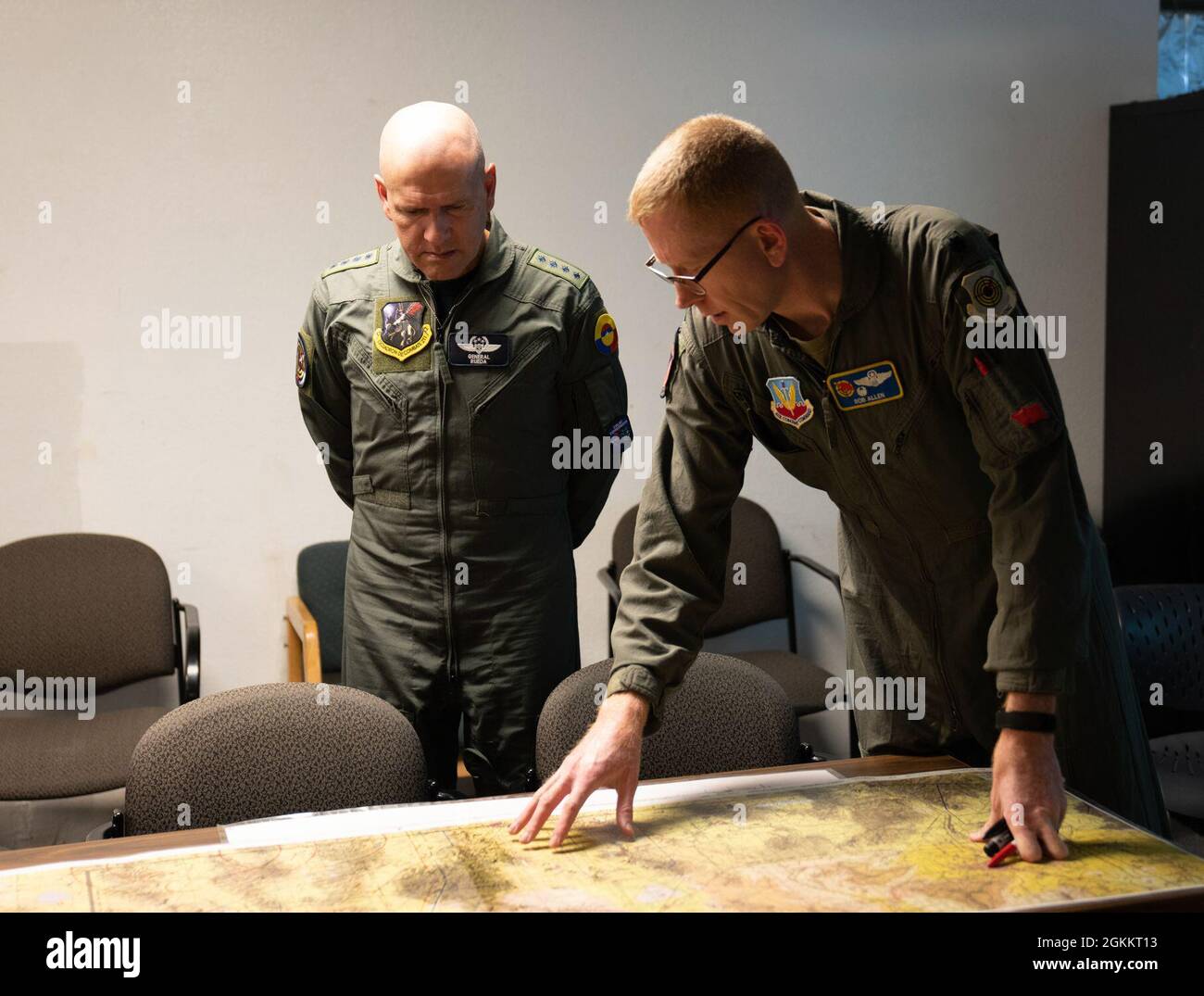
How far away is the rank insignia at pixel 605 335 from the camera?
2482 millimetres

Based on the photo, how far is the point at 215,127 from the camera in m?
3.33

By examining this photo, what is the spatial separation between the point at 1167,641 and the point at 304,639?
2116mm

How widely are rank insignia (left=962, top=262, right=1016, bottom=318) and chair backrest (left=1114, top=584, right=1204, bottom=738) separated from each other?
1710 millimetres

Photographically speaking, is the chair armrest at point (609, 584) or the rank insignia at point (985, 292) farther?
the chair armrest at point (609, 584)

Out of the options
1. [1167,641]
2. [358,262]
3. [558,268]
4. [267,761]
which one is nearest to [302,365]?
[358,262]

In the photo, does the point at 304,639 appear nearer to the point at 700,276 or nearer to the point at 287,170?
the point at 287,170

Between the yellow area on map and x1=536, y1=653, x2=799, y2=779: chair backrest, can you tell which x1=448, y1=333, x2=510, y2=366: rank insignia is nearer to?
x1=536, y1=653, x2=799, y2=779: chair backrest

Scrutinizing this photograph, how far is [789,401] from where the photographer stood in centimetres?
161

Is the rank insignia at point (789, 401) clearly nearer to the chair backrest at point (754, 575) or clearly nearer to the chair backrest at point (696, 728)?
the chair backrest at point (696, 728)

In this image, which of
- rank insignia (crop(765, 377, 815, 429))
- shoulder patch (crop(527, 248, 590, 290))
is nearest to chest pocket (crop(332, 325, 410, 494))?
shoulder patch (crop(527, 248, 590, 290))

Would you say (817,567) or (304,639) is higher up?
(817,567)

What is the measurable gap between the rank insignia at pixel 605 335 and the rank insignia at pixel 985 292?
112 centimetres

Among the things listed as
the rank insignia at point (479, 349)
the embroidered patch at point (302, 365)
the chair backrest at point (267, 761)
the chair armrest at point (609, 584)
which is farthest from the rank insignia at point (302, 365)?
the chair armrest at point (609, 584)
